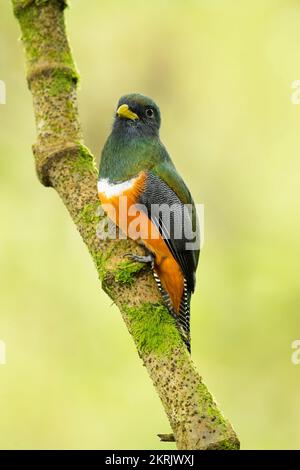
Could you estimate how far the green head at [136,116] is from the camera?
4.02 meters

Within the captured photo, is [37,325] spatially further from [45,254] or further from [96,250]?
[96,250]

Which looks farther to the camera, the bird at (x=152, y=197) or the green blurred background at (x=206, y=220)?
the green blurred background at (x=206, y=220)

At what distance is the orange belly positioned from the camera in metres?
3.59

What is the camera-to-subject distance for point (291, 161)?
725cm

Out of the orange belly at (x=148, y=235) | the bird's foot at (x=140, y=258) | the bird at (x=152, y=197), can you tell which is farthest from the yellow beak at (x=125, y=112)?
the bird's foot at (x=140, y=258)

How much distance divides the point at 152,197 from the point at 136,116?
0.49 m

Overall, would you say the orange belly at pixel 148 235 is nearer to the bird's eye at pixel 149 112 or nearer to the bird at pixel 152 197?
the bird at pixel 152 197

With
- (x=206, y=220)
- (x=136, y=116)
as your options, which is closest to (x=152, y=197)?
(x=136, y=116)

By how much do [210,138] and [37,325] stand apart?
229 centimetres

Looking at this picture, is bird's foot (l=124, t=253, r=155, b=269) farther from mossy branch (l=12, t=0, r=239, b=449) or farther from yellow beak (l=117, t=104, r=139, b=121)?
yellow beak (l=117, t=104, r=139, b=121)

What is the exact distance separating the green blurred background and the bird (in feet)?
7.92

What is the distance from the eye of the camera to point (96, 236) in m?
3.24

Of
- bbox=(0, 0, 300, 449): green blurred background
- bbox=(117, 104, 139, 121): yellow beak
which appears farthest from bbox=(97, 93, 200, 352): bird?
bbox=(0, 0, 300, 449): green blurred background

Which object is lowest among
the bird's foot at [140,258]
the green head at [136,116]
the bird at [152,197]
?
the bird's foot at [140,258]
